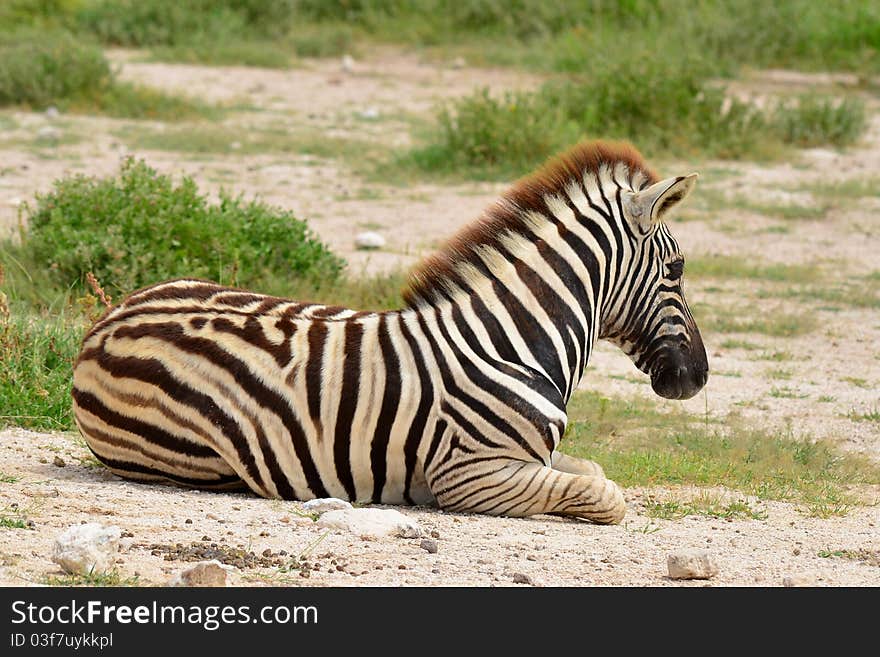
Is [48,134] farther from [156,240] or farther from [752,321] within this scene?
[752,321]

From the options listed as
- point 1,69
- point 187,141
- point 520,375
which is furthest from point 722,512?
point 1,69

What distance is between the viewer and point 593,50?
17.7m

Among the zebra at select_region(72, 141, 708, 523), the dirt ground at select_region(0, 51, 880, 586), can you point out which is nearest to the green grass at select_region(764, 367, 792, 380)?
the dirt ground at select_region(0, 51, 880, 586)

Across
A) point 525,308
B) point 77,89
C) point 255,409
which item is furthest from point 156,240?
point 77,89

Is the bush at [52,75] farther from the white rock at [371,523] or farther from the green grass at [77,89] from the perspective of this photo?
the white rock at [371,523]

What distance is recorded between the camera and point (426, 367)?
550cm

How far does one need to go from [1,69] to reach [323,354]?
11.6m

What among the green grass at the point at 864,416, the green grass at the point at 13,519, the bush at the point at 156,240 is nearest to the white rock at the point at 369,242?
the bush at the point at 156,240

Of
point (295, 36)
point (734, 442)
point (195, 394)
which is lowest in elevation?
point (734, 442)

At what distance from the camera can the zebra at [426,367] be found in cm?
545

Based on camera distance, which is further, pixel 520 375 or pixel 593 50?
pixel 593 50

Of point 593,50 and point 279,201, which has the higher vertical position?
point 593,50

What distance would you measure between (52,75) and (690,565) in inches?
507
